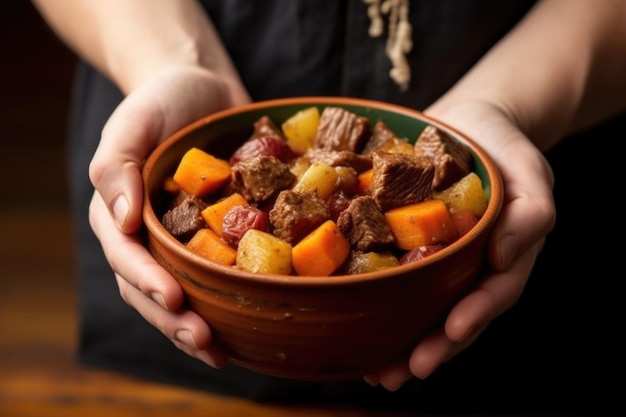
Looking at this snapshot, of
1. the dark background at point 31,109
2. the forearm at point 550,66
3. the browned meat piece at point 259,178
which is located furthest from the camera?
the dark background at point 31,109

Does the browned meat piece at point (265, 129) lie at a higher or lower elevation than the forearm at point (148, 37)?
lower

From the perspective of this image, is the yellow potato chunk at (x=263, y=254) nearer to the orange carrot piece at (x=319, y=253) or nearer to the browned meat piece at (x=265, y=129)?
the orange carrot piece at (x=319, y=253)

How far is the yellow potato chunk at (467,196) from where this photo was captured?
1.52 m

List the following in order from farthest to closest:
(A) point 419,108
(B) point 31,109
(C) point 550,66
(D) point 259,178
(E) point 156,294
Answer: (B) point 31,109
(A) point 419,108
(C) point 550,66
(D) point 259,178
(E) point 156,294

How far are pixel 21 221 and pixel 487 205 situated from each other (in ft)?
9.27

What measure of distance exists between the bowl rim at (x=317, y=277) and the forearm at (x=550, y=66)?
283mm

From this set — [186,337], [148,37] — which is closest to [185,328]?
[186,337]

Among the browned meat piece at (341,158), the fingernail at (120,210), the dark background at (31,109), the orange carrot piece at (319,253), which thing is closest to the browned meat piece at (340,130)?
the browned meat piece at (341,158)

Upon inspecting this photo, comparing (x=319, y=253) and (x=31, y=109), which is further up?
(x=319, y=253)

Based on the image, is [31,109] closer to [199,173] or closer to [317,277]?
[199,173]

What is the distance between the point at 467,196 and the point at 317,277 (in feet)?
→ 1.34

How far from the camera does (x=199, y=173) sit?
156cm

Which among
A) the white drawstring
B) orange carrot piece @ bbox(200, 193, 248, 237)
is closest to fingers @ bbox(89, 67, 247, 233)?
orange carrot piece @ bbox(200, 193, 248, 237)

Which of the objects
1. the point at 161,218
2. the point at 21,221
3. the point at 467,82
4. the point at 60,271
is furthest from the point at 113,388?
the point at 467,82
